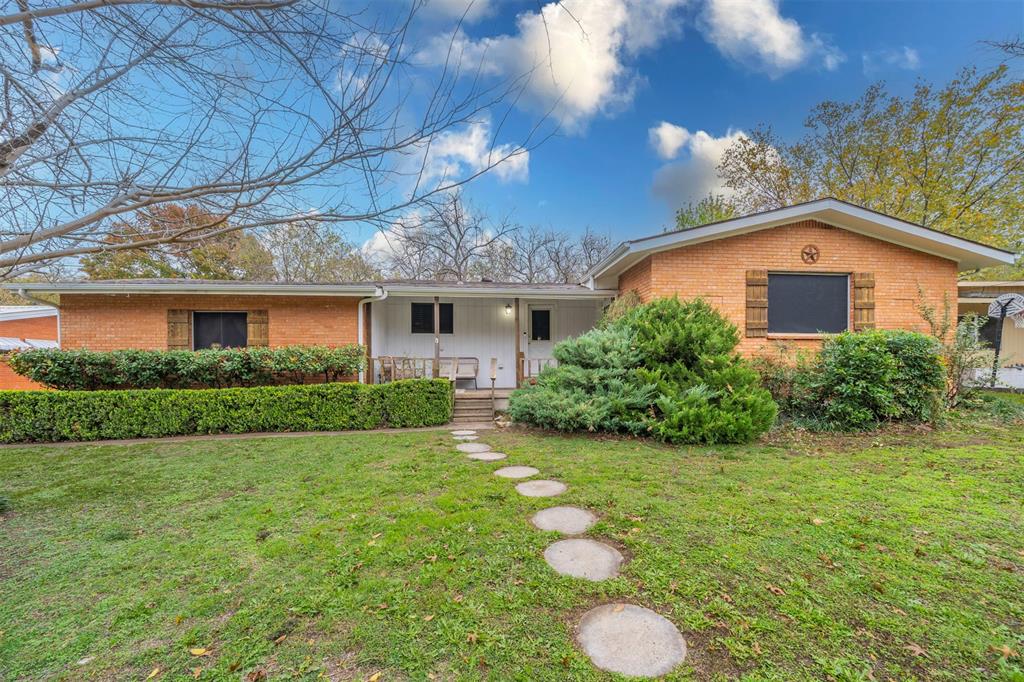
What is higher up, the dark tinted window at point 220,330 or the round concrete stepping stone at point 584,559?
the dark tinted window at point 220,330

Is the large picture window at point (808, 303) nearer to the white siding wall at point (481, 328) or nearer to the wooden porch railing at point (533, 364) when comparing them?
the white siding wall at point (481, 328)

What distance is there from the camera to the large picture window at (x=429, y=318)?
11.3 metres

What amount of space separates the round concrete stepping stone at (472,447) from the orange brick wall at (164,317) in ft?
15.4

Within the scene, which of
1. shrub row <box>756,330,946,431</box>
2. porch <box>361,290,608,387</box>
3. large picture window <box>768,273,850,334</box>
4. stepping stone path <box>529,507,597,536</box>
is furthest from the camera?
porch <box>361,290,608,387</box>

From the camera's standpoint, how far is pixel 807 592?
2273 mm

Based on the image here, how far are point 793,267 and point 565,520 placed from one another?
7939 mm

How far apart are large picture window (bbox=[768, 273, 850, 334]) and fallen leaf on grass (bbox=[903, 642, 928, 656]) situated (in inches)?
292

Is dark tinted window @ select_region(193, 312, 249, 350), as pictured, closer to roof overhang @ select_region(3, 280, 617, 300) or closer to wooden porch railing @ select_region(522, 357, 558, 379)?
roof overhang @ select_region(3, 280, 617, 300)

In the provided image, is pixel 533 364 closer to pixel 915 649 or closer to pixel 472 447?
pixel 472 447

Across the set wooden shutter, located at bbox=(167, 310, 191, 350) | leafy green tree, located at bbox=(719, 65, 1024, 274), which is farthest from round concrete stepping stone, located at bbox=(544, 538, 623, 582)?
leafy green tree, located at bbox=(719, 65, 1024, 274)

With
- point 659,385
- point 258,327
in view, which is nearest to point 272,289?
point 258,327

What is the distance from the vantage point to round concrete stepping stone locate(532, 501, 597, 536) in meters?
3.14

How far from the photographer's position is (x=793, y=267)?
8344 mm

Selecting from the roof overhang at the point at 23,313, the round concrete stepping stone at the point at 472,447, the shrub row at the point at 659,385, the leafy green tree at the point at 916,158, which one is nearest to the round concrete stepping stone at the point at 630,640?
the round concrete stepping stone at the point at 472,447
